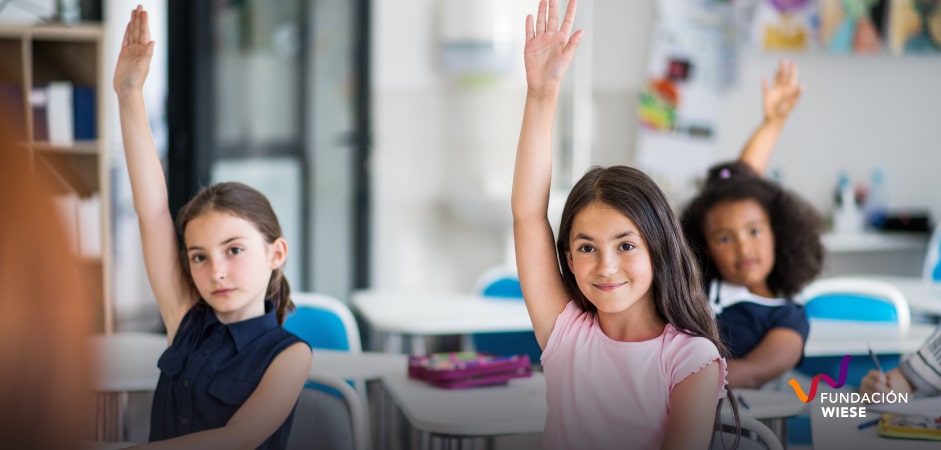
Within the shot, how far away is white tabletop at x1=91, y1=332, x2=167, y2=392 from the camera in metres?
2.17

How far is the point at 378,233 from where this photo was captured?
5.37 meters

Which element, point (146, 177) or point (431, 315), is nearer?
point (146, 177)

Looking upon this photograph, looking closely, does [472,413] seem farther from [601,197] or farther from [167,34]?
[167,34]

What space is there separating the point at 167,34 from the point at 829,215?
353 centimetres

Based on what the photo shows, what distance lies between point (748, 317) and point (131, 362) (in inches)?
57.2

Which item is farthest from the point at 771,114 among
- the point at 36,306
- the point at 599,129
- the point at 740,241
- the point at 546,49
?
the point at 599,129

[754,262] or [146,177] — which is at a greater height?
[146,177]

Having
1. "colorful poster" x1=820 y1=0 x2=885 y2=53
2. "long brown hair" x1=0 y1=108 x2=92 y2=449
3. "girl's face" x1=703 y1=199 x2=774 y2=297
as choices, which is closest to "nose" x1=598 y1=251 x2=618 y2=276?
"girl's face" x1=703 y1=199 x2=774 y2=297

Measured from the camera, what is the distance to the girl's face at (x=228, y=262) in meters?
1.76

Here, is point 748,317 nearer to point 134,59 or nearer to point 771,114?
point 771,114

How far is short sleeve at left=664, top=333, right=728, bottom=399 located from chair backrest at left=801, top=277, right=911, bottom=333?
5.65 ft

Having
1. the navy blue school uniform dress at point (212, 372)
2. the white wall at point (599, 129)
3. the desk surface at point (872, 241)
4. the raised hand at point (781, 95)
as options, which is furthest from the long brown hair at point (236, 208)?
the desk surface at point (872, 241)

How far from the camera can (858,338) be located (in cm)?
268

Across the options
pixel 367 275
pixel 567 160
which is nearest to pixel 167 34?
pixel 367 275
